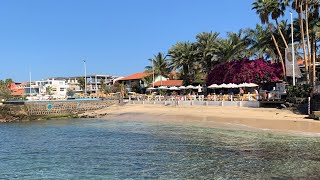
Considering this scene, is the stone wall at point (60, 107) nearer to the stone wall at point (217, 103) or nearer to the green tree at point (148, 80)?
the stone wall at point (217, 103)

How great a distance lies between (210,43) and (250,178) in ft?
165

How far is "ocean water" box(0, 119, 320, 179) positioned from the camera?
42.0 ft

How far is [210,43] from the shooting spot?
60.8m

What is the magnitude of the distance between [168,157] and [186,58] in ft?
165

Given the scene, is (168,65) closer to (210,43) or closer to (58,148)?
(210,43)

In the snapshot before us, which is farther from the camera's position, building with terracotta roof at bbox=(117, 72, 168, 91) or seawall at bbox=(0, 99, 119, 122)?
building with terracotta roof at bbox=(117, 72, 168, 91)

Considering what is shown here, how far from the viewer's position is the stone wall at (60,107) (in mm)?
45950

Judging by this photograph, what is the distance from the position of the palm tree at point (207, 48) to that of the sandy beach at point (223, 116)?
726 inches

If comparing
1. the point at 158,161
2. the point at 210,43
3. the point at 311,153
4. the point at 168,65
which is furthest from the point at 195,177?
the point at 168,65

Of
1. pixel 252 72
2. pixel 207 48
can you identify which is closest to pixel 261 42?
pixel 252 72

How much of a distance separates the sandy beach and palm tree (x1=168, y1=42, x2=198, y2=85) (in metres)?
21.1

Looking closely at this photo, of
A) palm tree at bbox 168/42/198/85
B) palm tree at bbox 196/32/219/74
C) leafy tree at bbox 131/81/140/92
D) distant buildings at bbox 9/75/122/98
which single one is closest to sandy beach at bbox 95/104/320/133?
palm tree at bbox 196/32/219/74

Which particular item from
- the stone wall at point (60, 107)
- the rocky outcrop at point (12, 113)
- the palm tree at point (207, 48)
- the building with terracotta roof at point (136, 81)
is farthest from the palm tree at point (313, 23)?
the building with terracotta roof at point (136, 81)

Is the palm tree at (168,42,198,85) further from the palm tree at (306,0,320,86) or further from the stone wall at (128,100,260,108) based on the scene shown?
the palm tree at (306,0,320,86)
